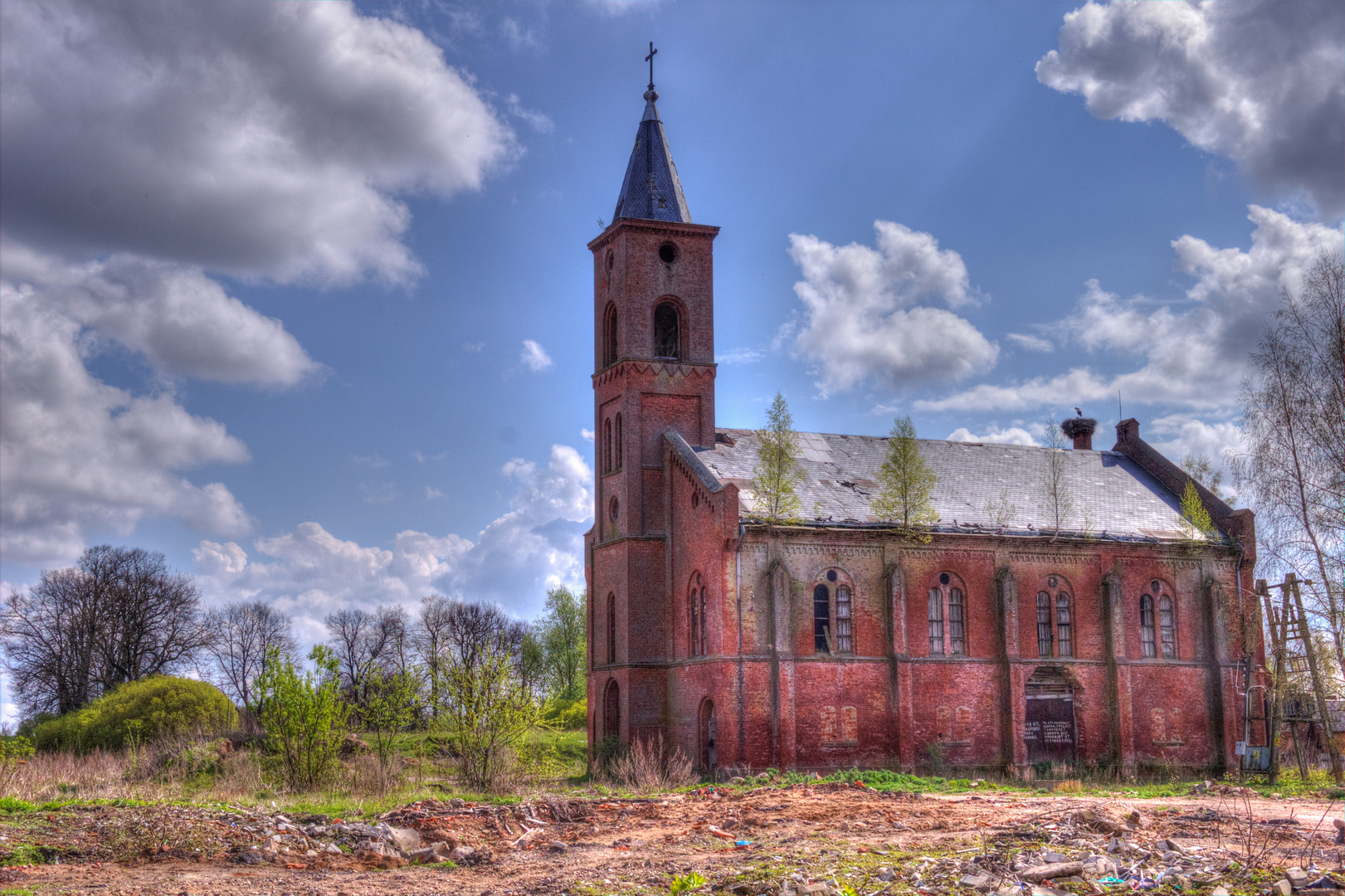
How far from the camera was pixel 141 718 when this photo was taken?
4125cm

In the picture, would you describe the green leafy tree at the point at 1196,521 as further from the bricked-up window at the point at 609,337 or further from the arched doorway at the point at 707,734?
the bricked-up window at the point at 609,337

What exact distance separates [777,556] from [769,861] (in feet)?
59.1

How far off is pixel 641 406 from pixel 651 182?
816 cm

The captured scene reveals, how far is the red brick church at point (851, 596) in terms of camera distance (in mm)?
32938

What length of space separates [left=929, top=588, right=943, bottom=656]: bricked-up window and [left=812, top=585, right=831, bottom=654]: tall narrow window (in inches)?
139

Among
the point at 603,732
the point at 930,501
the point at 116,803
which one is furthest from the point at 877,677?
the point at 116,803

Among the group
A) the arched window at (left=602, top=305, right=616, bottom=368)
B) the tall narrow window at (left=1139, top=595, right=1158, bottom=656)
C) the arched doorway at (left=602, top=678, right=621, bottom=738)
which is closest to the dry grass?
the arched doorway at (left=602, top=678, right=621, bottom=738)

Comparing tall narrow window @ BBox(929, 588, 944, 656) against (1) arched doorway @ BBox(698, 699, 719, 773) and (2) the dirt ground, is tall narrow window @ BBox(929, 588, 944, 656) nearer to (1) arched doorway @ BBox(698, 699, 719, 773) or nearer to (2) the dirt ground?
(1) arched doorway @ BBox(698, 699, 719, 773)

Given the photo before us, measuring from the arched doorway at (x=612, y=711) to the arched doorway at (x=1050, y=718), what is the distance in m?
12.7

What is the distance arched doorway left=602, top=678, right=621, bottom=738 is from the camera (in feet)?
120

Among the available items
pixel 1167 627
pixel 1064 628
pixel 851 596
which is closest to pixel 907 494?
pixel 851 596

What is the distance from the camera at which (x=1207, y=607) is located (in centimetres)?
3850

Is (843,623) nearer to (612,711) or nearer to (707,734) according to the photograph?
(707,734)

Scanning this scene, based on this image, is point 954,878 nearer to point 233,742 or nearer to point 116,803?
point 116,803
